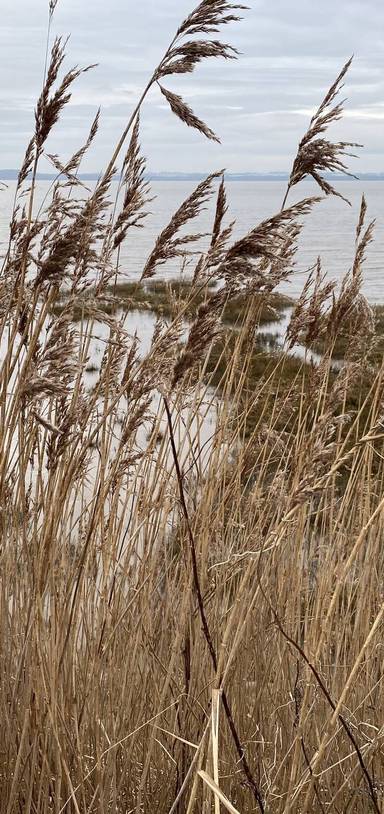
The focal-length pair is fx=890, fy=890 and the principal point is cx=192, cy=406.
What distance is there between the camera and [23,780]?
209cm

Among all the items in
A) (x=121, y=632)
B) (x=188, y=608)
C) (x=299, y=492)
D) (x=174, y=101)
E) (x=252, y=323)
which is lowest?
(x=121, y=632)

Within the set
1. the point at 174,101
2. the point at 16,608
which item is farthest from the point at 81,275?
the point at 16,608

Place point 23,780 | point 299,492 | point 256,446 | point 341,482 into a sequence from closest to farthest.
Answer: point 299,492 < point 23,780 < point 256,446 < point 341,482

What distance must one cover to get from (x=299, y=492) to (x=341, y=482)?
349 inches

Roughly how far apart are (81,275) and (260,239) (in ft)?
1.50

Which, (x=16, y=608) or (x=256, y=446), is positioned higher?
(x=256, y=446)

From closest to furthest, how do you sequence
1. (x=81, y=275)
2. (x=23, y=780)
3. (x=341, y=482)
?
1. (x=81, y=275)
2. (x=23, y=780)
3. (x=341, y=482)

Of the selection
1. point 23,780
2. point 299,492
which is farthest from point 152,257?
point 23,780

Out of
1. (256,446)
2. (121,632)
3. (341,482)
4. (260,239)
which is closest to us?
(260,239)

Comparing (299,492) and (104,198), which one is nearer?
(299,492)

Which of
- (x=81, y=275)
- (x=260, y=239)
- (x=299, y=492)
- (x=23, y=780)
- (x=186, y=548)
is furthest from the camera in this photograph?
(x=186, y=548)

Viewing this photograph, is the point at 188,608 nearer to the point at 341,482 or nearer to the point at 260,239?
the point at 260,239

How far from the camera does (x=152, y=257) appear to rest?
212 centimetres

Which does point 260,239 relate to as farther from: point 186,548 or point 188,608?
point 186,548
